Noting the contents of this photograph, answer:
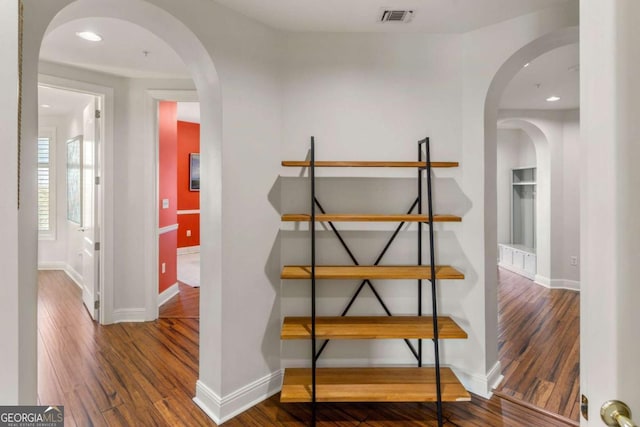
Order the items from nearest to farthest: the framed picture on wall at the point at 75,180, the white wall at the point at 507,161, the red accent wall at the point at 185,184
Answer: the framed picture on wall at the point at 75,180 → the white wall at the point at 507,161 → the red accent wall at the point at 185,184

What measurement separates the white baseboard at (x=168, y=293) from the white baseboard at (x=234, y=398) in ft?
6.82

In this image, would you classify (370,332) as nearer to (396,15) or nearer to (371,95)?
(371,95)

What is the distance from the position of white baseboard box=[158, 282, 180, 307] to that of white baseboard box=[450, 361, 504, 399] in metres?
3.24

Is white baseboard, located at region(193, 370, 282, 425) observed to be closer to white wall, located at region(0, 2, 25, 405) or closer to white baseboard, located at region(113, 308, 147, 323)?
white wall, located at region(0, 2, 25, 405)

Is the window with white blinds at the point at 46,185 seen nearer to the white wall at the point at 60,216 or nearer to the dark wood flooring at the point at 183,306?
the white wall at the point at 60,216

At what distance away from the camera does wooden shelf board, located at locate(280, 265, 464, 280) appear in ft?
6.78

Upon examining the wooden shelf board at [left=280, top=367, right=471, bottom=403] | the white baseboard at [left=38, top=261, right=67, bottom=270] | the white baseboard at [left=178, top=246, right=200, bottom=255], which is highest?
the white baseboard at [left=178, top=246, right=200, bottom=255]

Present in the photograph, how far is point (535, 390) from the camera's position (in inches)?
93.7

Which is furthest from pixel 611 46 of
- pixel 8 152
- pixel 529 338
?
pixel 529 338

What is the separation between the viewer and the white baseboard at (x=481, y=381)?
2307mm

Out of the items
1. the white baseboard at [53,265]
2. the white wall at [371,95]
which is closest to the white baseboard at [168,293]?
the white wall at [371,95]

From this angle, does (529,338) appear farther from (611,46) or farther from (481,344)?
(611,46)

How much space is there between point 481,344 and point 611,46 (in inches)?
85.3

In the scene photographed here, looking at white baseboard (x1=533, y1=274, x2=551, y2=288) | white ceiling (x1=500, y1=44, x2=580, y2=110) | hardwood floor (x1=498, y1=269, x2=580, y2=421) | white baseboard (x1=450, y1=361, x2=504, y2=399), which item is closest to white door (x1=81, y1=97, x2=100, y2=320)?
white baseboard (x1=450, y1=361, x2=504, y2=399)
